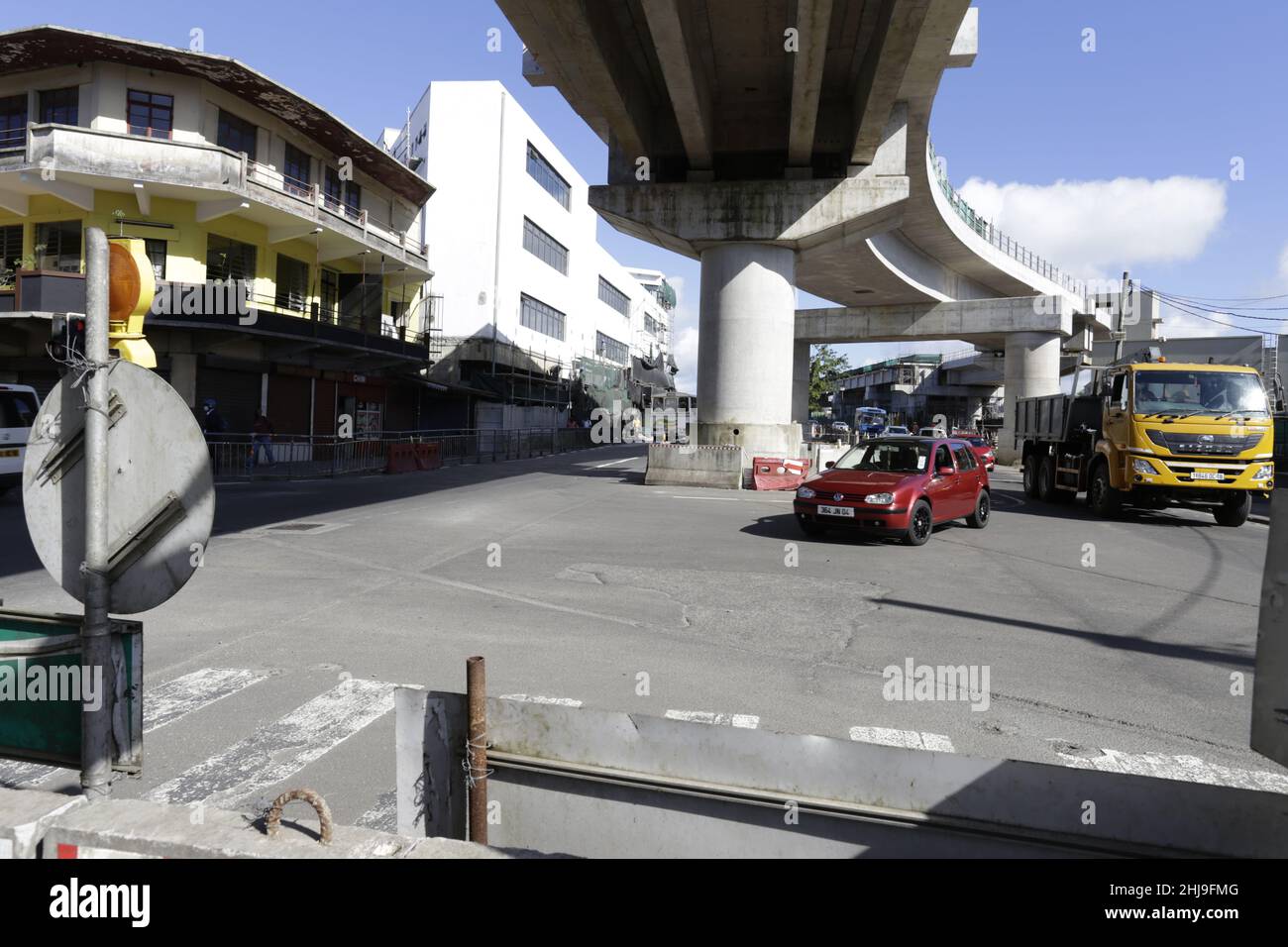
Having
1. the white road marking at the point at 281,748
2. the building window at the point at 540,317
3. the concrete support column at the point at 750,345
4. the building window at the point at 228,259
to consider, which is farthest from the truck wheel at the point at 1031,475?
the building window at the point at 540,317

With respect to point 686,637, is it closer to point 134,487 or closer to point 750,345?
point 134,487

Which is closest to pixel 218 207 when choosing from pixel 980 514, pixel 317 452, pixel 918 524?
pixel 317 452

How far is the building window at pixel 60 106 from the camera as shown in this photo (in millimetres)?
24844

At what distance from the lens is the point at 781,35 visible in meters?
18.1

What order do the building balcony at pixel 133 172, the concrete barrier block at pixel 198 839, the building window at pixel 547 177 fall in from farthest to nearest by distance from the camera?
the building window at pixel 547 177 < the building balcony at pixel 133 172 < the concrete barrier block at pixel 198 839

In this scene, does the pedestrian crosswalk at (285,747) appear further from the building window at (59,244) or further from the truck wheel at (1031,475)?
the building window at (59,244)

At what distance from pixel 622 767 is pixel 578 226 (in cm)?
5799

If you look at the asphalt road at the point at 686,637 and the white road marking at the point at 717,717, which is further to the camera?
the white road marking at the point at 717,717

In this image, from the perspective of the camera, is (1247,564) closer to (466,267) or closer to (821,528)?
(821,528)

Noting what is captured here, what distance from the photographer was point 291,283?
101 feet

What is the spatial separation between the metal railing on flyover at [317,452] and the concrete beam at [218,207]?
6835 mm

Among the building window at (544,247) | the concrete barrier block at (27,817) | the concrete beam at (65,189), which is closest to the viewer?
the concrete barrier block at (27,817)

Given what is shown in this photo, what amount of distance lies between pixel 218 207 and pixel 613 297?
156ft

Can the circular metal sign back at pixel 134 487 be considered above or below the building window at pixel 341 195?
below
